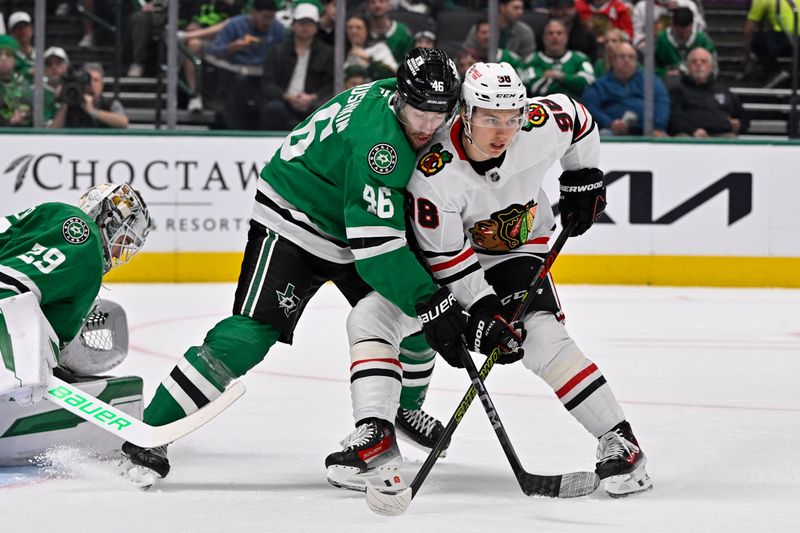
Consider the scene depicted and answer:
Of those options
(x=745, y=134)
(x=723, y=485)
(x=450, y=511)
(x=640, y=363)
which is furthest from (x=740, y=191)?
(x=450, y=511)

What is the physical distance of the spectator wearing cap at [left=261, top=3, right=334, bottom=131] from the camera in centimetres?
693

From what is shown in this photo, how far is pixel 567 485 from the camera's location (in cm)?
279

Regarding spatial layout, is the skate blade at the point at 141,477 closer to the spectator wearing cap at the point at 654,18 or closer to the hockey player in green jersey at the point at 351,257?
the hockey player in green jersey at the point at 351,257

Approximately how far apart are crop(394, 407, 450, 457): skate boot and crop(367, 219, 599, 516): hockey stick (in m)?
0.37

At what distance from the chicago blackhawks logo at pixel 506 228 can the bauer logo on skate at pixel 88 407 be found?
2.86ft

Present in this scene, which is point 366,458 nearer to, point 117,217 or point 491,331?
point 491,331

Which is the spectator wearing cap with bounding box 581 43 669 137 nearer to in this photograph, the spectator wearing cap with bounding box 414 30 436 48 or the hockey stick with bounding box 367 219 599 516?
the spectator wearing cap with bounding box 414 30 436 48

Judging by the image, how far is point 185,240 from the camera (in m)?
6.87

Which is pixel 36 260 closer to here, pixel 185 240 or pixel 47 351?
pixel 47 351

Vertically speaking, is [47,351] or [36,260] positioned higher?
[36,260]

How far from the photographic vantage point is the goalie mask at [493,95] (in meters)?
2.74

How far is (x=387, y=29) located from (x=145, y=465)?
4.41 metres

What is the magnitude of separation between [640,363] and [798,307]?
1847mm

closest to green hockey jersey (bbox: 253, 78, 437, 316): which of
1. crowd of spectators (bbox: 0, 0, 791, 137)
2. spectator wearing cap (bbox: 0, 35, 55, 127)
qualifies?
crowd of spectators (bbox: 0, 0, 791, 137)
